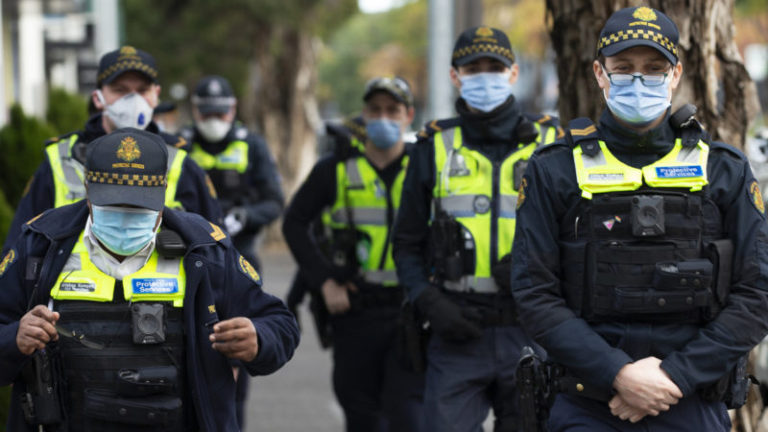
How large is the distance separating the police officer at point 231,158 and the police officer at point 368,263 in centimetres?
165

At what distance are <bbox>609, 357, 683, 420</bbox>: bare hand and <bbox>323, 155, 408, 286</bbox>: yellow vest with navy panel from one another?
2.85 meters

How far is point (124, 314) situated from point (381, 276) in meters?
2.79

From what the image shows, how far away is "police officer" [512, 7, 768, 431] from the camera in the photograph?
11.9ft

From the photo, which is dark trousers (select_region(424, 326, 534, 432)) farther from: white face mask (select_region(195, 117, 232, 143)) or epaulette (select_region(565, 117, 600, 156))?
white face mask (select_region(195, 117, 232, 143))

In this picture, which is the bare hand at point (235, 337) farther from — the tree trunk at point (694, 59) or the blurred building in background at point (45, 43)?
the blurred building in background at point (45, 43)

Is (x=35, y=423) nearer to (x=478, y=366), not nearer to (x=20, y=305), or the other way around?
(x=20, y=305)

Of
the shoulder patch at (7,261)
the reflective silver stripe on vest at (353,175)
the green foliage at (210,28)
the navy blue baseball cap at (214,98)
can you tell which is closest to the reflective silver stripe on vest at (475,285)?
the reflective silver stripe on vest at (353,175)

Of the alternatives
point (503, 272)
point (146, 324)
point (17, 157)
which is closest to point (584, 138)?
point (503, 272)

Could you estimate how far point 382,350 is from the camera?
21.1 ft

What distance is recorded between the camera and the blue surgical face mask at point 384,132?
6.38 meters

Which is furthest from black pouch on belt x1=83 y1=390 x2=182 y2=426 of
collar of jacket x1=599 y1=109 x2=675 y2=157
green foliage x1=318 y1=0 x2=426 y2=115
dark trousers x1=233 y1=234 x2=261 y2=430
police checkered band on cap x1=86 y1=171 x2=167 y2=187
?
green foliage x1=318 y1=0 x2=426 y2=115

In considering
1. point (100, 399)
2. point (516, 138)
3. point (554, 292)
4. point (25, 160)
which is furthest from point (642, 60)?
point (25, 160)

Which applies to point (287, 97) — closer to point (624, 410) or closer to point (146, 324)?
point (146, 324)

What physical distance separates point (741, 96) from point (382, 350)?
92.3 inches
